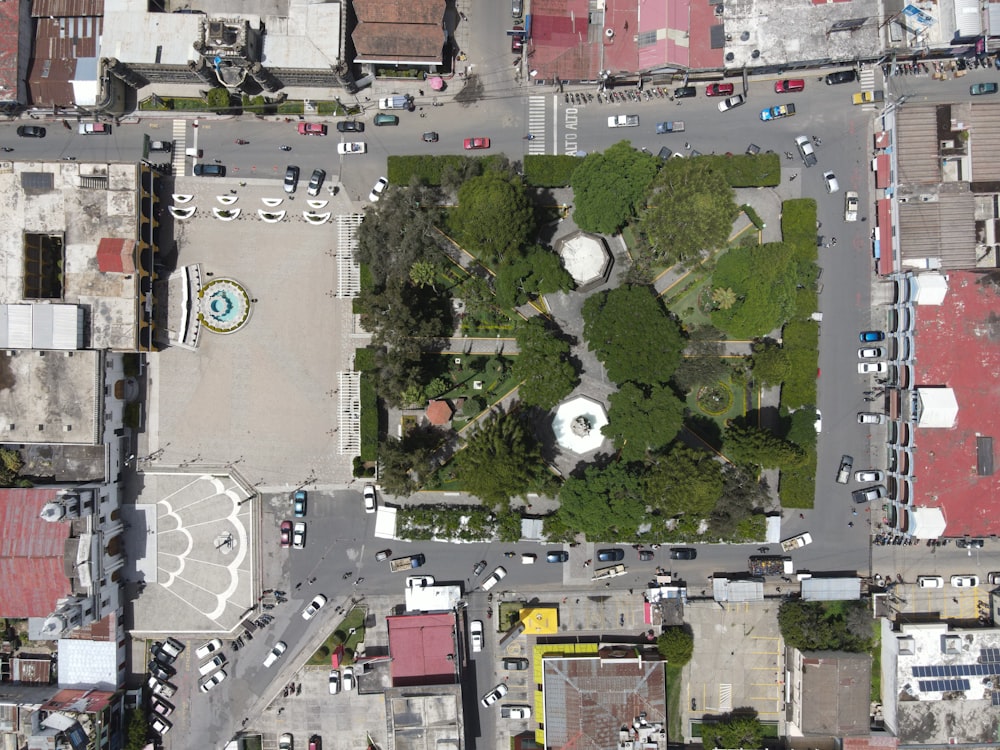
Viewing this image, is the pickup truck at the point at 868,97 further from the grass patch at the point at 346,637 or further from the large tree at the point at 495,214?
the grass patch at the point at 346,637

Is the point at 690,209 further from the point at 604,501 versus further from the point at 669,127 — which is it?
the point at 604,501

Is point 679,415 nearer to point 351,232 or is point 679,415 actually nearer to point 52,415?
point 351,232

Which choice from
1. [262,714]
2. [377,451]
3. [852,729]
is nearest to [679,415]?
[377,451]

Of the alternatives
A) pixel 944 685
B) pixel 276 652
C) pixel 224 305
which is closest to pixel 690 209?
pixel 224 305

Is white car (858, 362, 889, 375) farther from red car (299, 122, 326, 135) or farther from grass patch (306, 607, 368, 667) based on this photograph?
red car (299, 122, 326, 135)

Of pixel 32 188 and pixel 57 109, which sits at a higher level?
pixel 57 109

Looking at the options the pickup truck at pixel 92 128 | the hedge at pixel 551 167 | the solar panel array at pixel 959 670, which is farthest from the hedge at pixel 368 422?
the solar panel array at pixel 959 670

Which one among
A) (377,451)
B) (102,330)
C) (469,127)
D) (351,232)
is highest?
(469,127)
